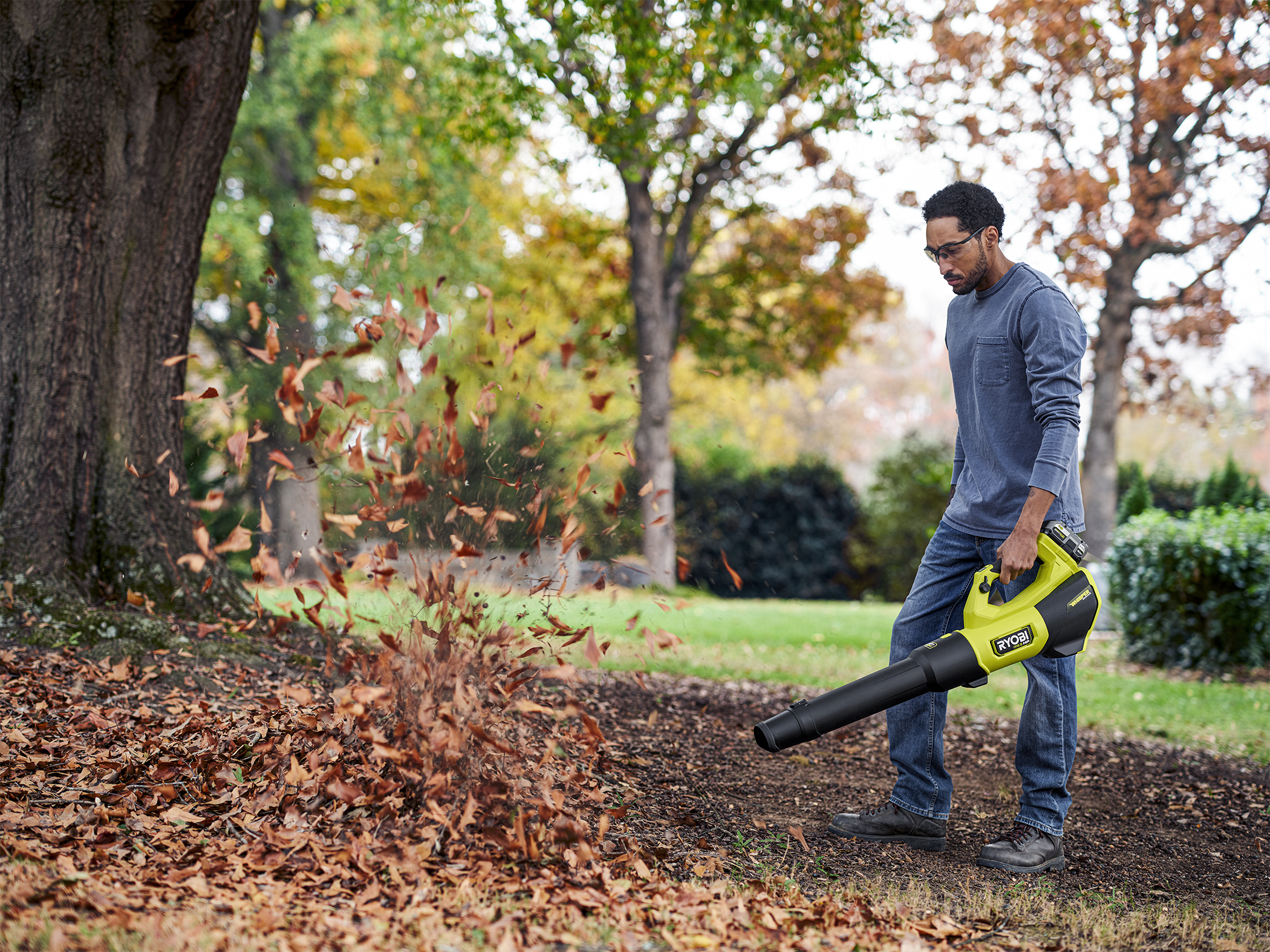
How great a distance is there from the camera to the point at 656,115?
12125mm

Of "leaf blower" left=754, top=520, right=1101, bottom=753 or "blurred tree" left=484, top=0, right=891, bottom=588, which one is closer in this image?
"leaf blower" left=754, top=520, right=1101, bottom=753

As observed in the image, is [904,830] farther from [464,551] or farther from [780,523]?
[780,523]

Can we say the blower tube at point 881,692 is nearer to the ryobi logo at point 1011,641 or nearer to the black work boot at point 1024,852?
the ryobi logo at point 1011,641

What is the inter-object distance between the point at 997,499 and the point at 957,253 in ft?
2.47

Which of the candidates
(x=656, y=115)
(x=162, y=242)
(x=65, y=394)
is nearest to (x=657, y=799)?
(x=65, y=394)

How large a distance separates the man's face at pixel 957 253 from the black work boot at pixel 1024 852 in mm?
1669

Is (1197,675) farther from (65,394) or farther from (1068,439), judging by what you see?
(65,394)

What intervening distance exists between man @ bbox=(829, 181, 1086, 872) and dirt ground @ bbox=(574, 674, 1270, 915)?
0.13 metres

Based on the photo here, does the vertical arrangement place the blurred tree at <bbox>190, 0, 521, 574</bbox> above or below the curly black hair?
above

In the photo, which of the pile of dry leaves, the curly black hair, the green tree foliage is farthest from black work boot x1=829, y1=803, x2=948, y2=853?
the green tree foliage

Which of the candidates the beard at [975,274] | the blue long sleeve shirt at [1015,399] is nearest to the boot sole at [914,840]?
the blue long sleeve shirt at [1015,399]

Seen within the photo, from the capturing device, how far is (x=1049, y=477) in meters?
2.60

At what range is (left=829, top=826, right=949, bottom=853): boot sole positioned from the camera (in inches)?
116

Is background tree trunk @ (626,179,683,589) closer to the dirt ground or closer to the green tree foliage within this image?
the green tree foliage
